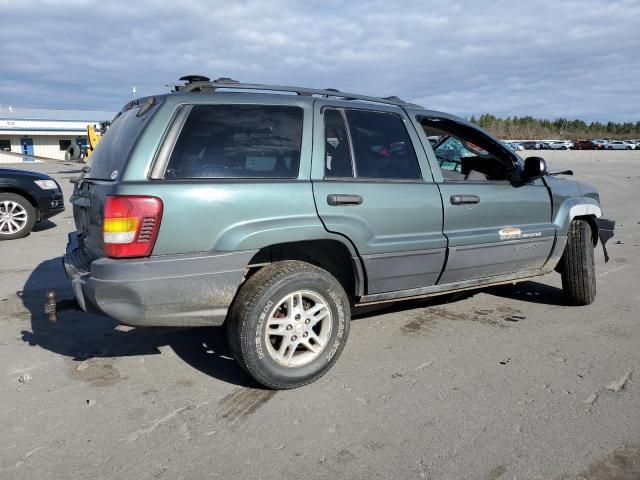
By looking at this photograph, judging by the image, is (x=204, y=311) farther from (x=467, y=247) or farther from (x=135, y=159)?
(x=467, y=247)

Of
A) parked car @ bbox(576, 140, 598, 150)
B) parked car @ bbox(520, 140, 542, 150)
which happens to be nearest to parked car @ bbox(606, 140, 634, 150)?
parked car @ bbox(576, 140, 598, 150)

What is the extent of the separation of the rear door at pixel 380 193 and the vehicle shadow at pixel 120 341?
3.97 feet

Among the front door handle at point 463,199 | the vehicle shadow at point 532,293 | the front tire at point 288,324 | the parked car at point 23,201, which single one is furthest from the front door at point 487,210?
the parked car at point 23,201

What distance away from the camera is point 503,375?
3.55 meters

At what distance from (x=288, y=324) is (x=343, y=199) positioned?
0.88m

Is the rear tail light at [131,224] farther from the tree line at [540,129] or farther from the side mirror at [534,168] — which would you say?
the tree line at [540,129]

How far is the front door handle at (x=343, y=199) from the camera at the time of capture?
3.44m

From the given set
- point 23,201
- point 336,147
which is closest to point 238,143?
point 336,147

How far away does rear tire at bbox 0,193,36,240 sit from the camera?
8352 mm

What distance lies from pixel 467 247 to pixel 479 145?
1120mm

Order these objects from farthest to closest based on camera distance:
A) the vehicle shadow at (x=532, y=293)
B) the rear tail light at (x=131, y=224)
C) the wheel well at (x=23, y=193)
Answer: the wheel well at (x=23, y=193) < the vehicle shadow at (x=532, y=293) < the rear tail light at (x=131, y=224)

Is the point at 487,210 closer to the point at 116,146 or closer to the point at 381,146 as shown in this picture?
the point at 381,146

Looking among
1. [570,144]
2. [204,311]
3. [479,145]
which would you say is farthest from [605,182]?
[570,144]

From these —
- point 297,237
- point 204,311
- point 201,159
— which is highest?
point 201,159
